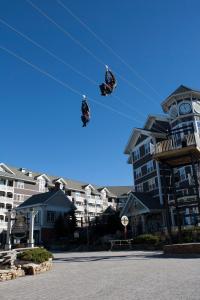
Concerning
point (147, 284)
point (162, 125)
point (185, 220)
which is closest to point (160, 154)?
point (147, 284)

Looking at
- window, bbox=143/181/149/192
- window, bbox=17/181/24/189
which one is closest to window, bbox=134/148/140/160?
window, bbox=143/181/149/192

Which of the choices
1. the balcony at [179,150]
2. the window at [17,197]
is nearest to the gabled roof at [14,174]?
the window at [17,197]

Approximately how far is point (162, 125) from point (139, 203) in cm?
1187

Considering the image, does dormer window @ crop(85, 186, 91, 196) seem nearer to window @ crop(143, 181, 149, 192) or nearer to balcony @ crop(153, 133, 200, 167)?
window @ crop(143, 181, 149, 192)

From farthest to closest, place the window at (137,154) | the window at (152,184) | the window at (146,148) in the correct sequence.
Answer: the window at (137,154), the window at (146,148), the window at (152,184)

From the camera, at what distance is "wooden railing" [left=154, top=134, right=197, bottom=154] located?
22.1 m

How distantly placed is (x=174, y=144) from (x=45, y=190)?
175 feet

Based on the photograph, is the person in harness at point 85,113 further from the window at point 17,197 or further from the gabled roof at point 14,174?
the window at point 17,197

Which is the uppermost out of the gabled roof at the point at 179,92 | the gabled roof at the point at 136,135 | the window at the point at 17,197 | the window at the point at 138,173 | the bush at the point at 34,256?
the gabled roof at the point at 179,92

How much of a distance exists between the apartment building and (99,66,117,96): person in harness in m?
46.8

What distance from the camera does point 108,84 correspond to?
1384cm

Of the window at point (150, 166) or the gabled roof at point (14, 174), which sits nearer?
the window at point (150, 166)

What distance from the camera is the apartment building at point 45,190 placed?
2512 inches

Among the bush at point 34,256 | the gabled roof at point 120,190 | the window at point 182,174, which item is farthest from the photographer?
the gabled roof at point 120,190
